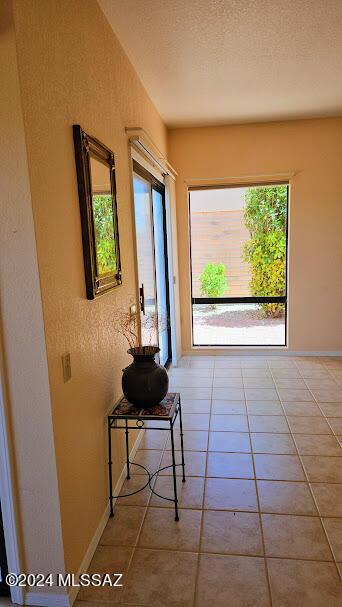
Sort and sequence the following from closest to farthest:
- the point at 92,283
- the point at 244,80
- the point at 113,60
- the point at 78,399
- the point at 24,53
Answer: the point at 24,53, the point at 78,399, the point at 92,283, the point at 113,60, the point at 244,80

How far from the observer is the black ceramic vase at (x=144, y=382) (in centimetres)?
→ 204

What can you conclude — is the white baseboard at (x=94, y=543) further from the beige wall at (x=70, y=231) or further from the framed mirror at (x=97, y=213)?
the framed mirror at (x=97, y=213)

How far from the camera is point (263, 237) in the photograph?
4.80m

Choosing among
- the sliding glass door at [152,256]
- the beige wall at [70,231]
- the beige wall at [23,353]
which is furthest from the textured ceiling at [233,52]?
the beige wall at [23,353]

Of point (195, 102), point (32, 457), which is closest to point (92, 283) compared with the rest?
point (32, 457)

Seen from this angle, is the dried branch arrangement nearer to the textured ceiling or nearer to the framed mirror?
the framed mirror

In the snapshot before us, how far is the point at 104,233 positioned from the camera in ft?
6.75

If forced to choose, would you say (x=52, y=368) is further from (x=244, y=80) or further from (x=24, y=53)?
(x=244, y=80)

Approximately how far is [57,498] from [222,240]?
3.87 meters

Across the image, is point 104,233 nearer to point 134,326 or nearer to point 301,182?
point 134,326

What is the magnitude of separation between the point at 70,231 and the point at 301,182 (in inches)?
141

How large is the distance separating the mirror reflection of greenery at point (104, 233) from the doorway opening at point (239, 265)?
9.06ft

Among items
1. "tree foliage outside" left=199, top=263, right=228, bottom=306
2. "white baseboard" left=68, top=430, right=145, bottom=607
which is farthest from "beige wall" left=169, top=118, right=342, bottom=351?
"white baseboard" left=68, top=430, right=145, bottom=607

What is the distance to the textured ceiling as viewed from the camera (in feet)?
7.23
